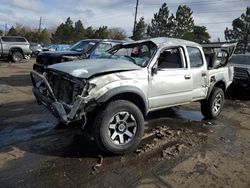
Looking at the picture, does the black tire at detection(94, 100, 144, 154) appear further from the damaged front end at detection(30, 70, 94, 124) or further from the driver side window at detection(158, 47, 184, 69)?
the driver side window at detection(158, 47, 184, 69)

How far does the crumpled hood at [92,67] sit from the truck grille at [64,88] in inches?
5.6

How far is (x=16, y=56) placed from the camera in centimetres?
2281

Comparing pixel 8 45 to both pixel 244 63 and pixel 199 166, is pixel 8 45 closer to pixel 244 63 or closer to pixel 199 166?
pixel 244 63

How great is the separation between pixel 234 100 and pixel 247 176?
689 cm

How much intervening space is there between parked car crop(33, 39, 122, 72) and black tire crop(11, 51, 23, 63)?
40.1 ft

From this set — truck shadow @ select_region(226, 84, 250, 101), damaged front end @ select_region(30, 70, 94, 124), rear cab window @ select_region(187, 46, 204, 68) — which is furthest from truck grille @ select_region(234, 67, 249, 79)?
damaged front end @ select_region(30, 70, 94, 124)

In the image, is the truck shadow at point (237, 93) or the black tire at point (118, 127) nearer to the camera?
the black tire at point (118, 127)

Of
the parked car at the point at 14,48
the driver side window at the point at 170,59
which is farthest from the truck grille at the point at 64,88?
the parked car at the point at 14,48

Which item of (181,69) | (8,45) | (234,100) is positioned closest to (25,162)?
(181,69)

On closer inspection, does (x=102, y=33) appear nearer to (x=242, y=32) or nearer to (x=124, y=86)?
(x=242, y=32)

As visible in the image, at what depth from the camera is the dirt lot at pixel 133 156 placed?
4.24m

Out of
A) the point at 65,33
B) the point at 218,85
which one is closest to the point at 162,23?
the point at 65,33

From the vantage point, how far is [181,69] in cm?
631

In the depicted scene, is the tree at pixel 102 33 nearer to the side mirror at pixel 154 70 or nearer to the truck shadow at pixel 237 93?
the truck shadow at pixel 237 93
